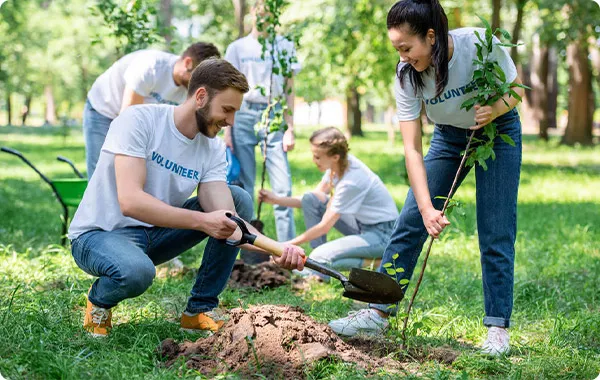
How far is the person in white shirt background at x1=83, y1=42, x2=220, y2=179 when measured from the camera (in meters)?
4.75

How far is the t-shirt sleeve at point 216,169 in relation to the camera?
11.9 ft

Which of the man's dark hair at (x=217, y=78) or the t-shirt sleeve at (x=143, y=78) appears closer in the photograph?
the man's dark hair at (x=217, y=78)

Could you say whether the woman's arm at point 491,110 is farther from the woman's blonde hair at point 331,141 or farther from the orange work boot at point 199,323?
the woman's blonde hair at point 331,141

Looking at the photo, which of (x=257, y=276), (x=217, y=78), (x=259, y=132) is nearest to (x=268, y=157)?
(x=259, y=132)

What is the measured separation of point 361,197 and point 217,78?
2.01 metres

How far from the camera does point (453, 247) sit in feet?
20.2

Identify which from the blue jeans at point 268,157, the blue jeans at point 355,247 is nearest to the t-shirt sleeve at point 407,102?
the blue jeans at point 355,247

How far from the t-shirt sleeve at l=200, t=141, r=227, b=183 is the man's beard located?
187 millimetres

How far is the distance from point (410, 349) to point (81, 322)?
5.39ft

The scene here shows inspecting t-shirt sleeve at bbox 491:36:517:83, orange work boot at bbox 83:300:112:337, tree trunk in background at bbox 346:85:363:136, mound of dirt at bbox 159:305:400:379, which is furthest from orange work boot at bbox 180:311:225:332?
tree trunk in background at bbox 346:85:363:136

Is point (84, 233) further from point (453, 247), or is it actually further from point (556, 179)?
point (556, 179)

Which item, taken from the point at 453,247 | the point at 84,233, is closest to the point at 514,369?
the point at 84,233

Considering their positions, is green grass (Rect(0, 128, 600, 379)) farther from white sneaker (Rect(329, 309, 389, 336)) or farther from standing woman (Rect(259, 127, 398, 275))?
standing woman (Rect(259, 127, 398, 275))

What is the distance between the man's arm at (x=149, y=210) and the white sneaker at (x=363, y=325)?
80 cm
